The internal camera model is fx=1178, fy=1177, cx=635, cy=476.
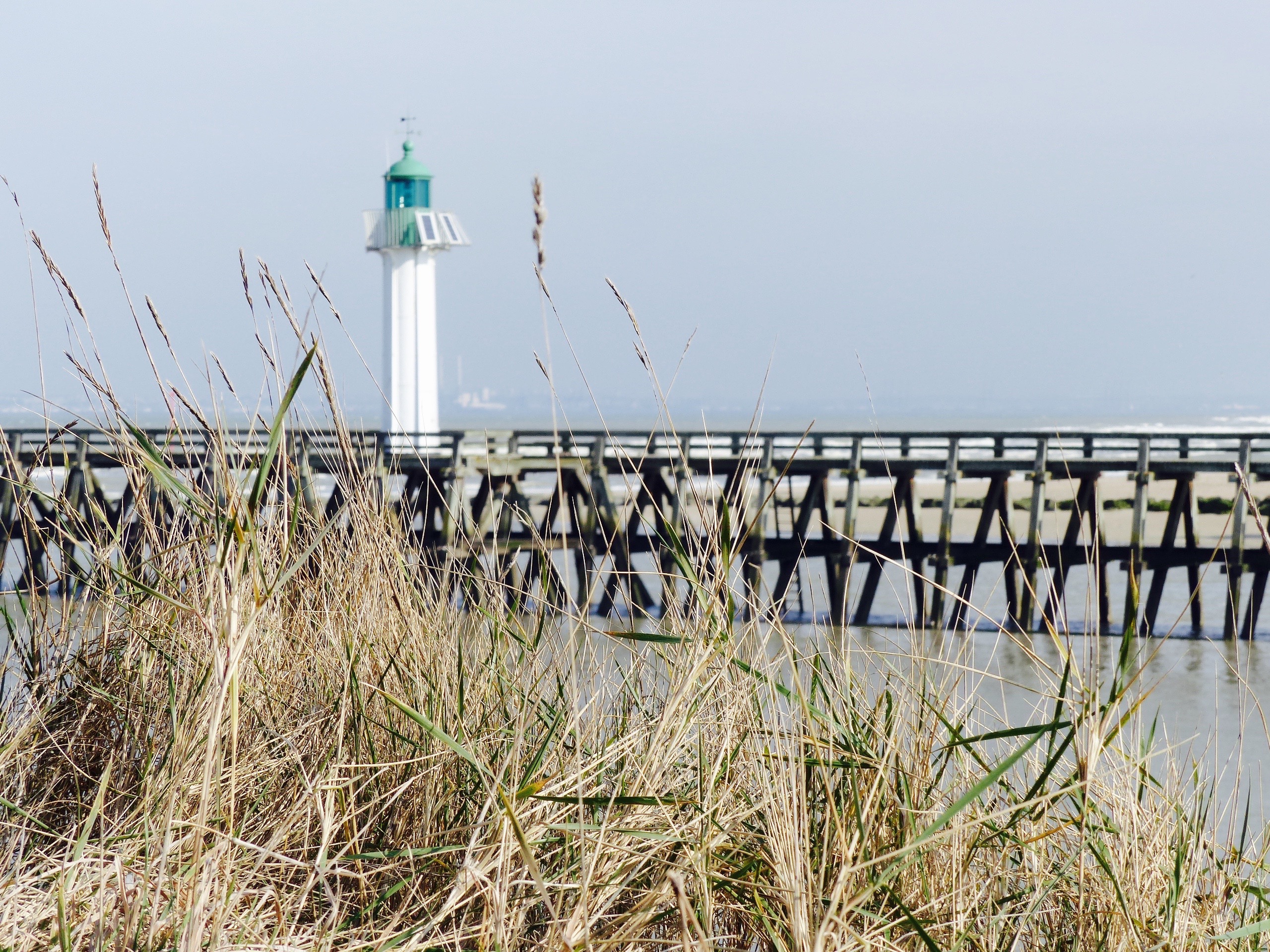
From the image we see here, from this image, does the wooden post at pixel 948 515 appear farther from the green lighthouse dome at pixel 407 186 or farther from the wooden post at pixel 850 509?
the green lighthouse dome at pixel 407 186

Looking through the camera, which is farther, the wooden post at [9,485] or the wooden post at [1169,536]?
the wooden post at [1169,536]

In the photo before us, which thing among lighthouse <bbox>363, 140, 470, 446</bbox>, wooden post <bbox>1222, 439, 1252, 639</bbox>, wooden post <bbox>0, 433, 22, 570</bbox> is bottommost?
wooden post <bbox>1222, 439, 1252, 639</bbox>

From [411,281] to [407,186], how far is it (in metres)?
2.07

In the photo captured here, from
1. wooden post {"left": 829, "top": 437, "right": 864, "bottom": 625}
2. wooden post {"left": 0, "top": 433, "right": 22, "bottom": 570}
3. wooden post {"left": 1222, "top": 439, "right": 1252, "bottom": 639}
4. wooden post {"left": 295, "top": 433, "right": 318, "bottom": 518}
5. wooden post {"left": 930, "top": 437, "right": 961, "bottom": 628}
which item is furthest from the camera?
wooden post {"left": 829, "top": 437, "right": 864, "bottom": 625}

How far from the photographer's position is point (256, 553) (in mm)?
1711

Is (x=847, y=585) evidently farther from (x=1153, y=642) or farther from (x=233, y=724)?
(x=1153, y=642)

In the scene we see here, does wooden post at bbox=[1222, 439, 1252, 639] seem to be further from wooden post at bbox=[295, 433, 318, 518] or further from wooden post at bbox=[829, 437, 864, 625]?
wooden post at bbox=[295, 433, 318, 518]

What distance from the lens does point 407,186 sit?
20.7 metres

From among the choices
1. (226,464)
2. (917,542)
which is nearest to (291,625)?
(226,464)

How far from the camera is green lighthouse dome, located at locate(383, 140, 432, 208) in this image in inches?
813

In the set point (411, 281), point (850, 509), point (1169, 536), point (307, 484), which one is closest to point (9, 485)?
point (307, 484)

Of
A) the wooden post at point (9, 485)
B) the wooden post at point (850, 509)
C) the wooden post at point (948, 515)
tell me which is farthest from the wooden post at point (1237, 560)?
the wooden post at point (9, 485)

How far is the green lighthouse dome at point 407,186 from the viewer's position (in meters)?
20.6

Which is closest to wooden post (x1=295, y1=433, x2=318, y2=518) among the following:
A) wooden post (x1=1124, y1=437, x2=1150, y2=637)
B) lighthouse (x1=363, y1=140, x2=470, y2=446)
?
wooden post (x1=1124, y1=437, x2=1150, y2=637)
